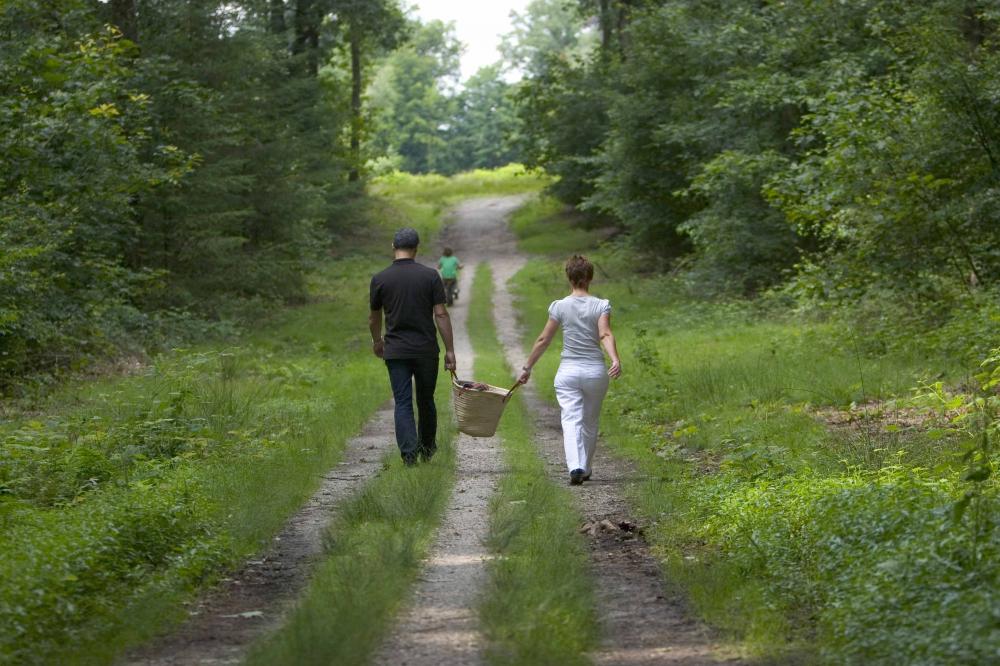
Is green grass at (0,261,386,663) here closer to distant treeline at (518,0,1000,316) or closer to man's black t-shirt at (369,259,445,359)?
man's black t-shirt at (369,259,445,359)

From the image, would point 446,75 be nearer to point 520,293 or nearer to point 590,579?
point 520,293

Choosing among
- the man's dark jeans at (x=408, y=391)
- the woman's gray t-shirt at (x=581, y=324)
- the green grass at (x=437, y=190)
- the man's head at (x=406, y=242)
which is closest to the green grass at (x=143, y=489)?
the man's dark jeans at (x=408, y=391)

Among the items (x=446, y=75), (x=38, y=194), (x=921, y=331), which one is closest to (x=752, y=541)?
(x=921, y=331)

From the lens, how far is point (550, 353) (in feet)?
74.4

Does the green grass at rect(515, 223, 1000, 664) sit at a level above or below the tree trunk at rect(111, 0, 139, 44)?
below

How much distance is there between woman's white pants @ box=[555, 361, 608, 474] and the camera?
9.45 meters

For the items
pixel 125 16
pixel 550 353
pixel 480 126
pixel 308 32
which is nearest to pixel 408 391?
pixel 550 353

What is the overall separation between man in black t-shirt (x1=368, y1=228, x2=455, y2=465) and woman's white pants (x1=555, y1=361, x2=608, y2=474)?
1228mm

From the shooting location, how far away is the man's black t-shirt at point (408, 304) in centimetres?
1014

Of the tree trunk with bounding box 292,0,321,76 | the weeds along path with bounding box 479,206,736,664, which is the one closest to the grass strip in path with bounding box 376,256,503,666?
the weeds along path with bounding box 479,206,736,664

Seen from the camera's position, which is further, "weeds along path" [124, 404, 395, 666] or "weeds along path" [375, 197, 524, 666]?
"weeds along path" [124, 404, 395, 666]

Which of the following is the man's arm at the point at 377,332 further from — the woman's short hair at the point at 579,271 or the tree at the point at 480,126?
the tree at the point at 480,126

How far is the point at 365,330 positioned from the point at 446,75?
281ft

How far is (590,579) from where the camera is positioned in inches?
256
